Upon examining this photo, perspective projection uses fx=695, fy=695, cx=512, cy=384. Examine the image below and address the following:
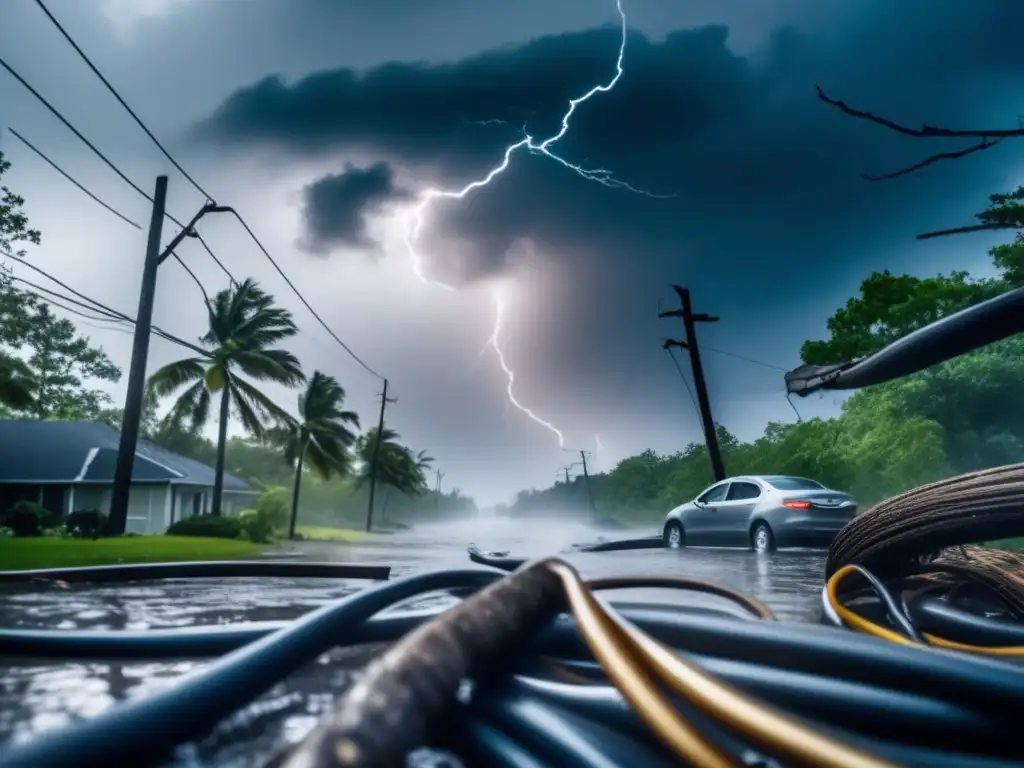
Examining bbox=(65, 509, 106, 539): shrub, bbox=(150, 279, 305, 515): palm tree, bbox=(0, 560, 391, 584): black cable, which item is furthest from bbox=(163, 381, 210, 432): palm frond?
bbox=(0, 560, 391, 584): black cable

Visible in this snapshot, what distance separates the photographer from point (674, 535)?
9.61 m

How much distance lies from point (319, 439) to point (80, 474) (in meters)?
8.47

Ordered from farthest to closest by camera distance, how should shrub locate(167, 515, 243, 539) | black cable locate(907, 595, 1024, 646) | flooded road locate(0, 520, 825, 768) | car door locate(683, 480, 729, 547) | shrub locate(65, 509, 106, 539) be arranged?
shrub locate(167, 515, 243, 539), shrub locate(65, 509, 106, 539), car door locate(683, 480, 729, 547), black cable locate(907, 595, 1024, 646), flooded road locate(0, 520, 825, 768)

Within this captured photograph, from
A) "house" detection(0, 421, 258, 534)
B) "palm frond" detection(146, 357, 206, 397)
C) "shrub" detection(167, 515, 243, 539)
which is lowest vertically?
"shrub" detection(167, 515, 243, 539)

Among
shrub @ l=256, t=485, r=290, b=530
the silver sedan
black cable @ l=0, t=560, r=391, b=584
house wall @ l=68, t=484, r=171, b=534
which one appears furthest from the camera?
house wall @ l=68, t=484, r=171, b=534

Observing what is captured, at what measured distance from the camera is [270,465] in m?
61.6

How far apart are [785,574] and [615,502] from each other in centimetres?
5446

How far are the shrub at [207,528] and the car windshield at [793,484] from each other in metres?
16.0

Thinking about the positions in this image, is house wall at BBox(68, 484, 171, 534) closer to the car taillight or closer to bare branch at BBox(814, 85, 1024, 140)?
the car taillight

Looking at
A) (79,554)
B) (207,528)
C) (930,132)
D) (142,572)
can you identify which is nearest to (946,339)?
(930,132)

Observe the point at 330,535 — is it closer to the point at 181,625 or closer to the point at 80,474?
the point at 80,474

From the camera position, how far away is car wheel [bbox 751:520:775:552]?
25.0ft

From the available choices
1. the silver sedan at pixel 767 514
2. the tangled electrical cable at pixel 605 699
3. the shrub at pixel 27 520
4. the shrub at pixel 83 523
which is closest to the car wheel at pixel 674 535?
the silver sedan at pixel 767 514

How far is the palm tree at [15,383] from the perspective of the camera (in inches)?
624
